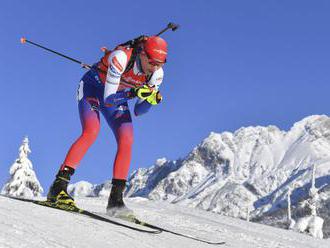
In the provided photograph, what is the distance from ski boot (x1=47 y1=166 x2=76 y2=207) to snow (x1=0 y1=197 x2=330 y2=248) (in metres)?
0.57

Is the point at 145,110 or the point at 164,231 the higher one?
the point at 145,110

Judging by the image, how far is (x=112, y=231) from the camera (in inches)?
223

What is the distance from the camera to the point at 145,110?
25.6 feet

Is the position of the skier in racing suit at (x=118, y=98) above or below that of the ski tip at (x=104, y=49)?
below

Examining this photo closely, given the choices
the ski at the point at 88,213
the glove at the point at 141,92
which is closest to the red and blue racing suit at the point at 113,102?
the glove at the point at 141,92

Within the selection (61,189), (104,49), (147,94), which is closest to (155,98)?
(147,94)

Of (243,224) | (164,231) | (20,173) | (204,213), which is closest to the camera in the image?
(164,231)

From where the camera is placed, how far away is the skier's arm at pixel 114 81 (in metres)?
7.17

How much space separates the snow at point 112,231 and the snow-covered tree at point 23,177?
25.4 m

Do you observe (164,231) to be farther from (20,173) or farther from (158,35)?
(20,173)

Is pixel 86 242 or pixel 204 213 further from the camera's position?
pixel 204 213

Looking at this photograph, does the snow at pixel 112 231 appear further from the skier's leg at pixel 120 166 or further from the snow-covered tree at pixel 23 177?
the snow-covered tree at pixel 23 177

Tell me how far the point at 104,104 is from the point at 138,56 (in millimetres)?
813

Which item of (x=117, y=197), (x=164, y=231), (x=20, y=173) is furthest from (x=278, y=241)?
(x=20, y=173)
